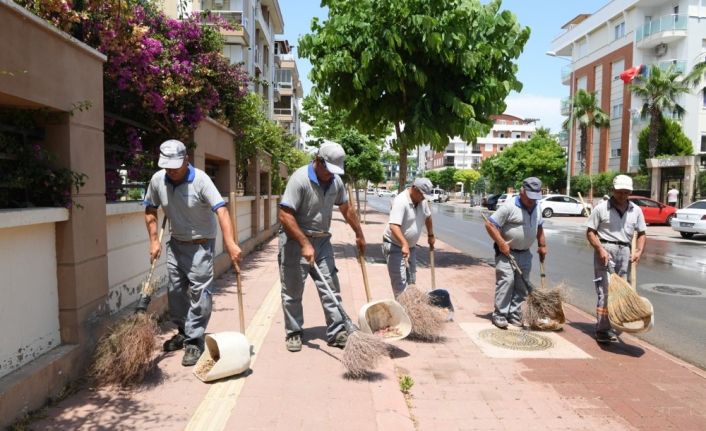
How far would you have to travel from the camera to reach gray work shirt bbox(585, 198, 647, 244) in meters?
5.50

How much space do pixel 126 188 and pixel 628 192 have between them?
17.0 feet

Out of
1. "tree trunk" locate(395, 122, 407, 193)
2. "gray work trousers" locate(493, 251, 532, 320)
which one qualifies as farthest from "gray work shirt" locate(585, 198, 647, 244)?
"tree trunk" locate(395, 122, 407, 193)

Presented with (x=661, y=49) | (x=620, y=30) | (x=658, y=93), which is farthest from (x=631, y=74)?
(x=620, y=30)

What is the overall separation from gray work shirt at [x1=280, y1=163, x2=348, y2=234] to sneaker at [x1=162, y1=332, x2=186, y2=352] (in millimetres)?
1428

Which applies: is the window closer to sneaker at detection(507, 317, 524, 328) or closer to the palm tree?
the palm tree

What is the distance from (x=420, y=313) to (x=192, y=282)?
2.17m

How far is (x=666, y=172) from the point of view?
30406 mm

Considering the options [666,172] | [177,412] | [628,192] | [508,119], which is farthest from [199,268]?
[508,119]

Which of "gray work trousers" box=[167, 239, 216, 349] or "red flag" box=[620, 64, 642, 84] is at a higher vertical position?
"red flag" box=[620, 64, 642, 84]

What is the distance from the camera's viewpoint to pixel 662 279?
10117 millimetres

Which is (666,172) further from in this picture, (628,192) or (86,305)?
(86,305)

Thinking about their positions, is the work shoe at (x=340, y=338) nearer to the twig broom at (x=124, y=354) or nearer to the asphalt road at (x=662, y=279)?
Result: the twig broom at (x=124, y=354)

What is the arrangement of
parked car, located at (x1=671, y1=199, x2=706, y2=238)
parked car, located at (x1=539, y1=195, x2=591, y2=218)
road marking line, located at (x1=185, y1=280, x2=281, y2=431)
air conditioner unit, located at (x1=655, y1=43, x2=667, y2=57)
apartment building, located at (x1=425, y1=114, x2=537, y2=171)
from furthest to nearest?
apartment building, located at (x1=425, y1=114, x2=537, y2=171), air conditioner unit, located at (x1=655, y1=43, x2=667, y2=57), parked car, located at (x1=539, y1=195, x2=591, y2=218), parked car, located at (x1=671, y1=199, x2=706, y2=238), road marking line, located at (x1=185, y1=280, x2=281, y2=431)

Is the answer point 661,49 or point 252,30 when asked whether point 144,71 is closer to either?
point 252,30
